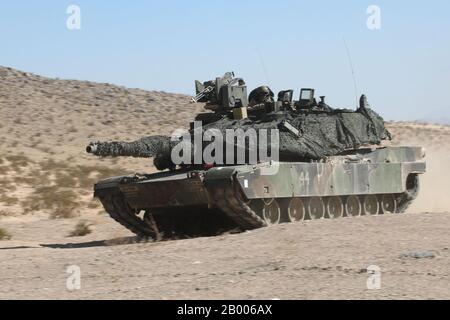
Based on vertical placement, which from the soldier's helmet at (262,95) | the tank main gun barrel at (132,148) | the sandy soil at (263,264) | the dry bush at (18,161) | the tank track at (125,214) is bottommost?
the sandy soil at (263,264)

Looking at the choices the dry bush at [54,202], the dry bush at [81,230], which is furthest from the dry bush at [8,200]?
the dry bush at [81,230]

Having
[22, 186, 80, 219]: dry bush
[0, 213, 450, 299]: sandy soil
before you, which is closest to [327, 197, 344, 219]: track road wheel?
[0, 213, 450, 299]: sandy soil

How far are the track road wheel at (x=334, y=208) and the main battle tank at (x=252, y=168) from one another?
0.02 metres

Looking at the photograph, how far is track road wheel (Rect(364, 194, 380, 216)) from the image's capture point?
58.8ft

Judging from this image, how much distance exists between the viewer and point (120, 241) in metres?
16.5

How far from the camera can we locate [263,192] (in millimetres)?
14695

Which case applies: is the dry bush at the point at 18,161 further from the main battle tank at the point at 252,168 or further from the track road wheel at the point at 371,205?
the track road wheel at the point at 371,205

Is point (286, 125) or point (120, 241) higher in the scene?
point (286, 125)

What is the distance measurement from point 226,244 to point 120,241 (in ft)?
13.3

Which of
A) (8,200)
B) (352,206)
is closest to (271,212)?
(352,206)

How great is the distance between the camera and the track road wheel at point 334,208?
16.9 meters

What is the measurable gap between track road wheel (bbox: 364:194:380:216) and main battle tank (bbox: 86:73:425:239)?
21 millimetres
